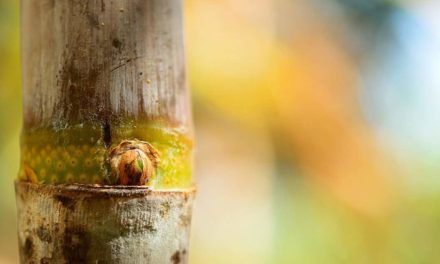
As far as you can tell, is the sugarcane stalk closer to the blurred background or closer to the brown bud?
the brown bud

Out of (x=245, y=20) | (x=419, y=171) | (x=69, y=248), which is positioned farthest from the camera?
(x=245, y=20)

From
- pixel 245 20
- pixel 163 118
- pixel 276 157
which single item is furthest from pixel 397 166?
pixel 163 118

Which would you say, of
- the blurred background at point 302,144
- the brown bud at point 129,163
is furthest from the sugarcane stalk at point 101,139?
the blurred background at point 302,144

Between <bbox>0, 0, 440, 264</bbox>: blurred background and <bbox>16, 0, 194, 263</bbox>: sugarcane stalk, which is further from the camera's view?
<bbox>0, 0, 440, 264</bbox>: blurred background

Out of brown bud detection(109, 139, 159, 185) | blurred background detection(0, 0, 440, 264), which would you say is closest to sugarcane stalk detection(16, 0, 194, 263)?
brown bud detection(109, 139, 159, 185)

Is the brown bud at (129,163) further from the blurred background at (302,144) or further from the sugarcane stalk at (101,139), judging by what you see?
the blurred background at (302,144)

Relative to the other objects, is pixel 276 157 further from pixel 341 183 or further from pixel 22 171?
pixel 22 171

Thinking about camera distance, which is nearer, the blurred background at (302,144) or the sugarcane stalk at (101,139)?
the sugarcane stalk at (101,139)
